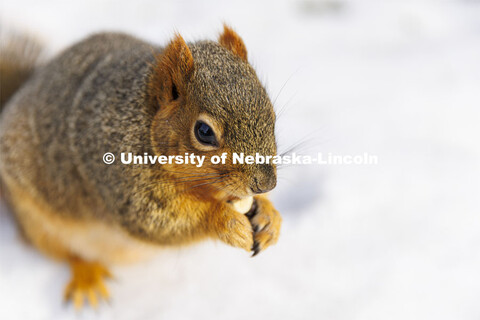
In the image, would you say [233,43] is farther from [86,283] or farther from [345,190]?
[86,283]

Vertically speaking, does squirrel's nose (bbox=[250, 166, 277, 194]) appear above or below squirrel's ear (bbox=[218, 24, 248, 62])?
below

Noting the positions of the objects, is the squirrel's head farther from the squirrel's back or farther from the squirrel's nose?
the squirrel's back

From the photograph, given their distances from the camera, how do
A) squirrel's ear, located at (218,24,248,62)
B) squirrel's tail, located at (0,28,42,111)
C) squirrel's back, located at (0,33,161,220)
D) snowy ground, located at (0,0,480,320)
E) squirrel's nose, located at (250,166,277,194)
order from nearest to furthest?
squirrel's nose, located at (250,166,277,194) < squirrel's ear, located at (218,24,248,62) < squirrel's back, located at (0,33,161,220) < snowy ground, located at (0,0,480,320) < squirrel's tail, located at (0,28,42,111)

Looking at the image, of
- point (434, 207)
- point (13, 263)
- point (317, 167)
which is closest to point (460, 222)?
point (434, 207)

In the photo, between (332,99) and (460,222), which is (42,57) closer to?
(332,99)

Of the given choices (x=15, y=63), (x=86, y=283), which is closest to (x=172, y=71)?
(x=86, y=283)

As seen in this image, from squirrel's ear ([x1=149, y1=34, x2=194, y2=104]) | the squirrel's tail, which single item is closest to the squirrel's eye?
squirrel's ear ([x1=149, y1=34, x2=194, y2=104])
